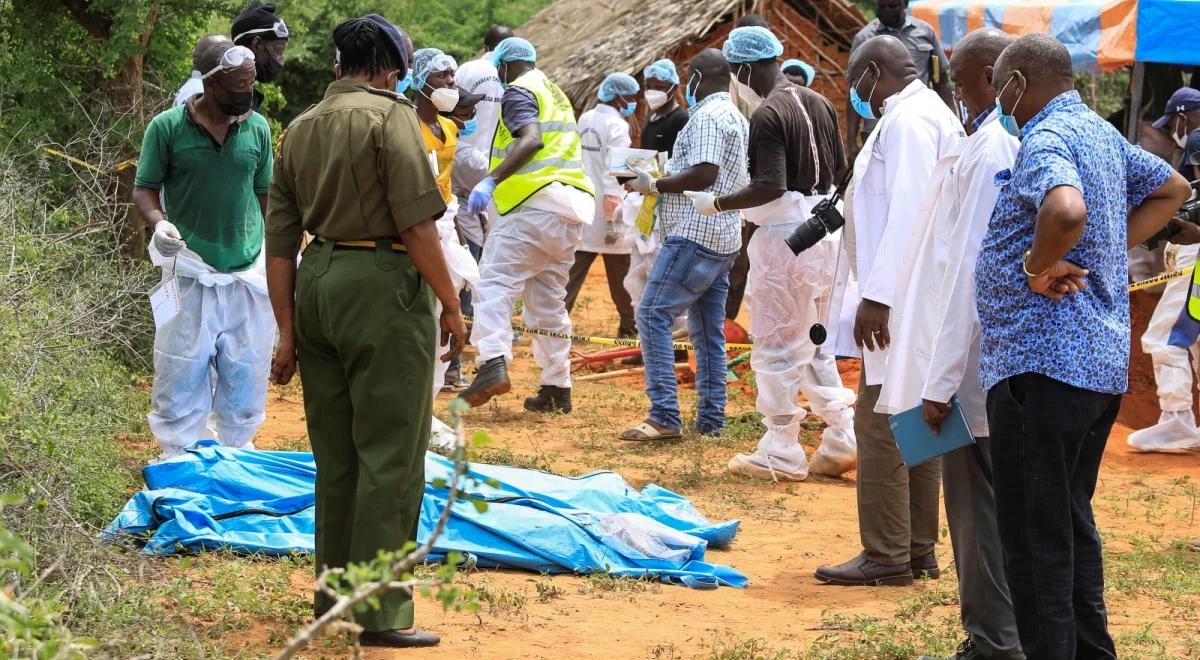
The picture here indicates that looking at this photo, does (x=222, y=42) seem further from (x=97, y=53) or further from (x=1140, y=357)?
(x=1140, y=357)

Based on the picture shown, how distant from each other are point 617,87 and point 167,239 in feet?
19.7

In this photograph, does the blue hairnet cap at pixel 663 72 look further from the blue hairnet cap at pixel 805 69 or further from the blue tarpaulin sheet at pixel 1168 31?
the blue tarpaulin sheet at pixel 1168 31

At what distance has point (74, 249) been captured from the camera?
758cm

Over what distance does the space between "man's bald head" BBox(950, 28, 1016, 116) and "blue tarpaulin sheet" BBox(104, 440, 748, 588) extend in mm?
2242

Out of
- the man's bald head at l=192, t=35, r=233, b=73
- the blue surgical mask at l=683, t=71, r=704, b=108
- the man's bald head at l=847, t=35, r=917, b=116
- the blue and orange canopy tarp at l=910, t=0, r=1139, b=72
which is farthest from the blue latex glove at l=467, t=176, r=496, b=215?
the blue and orange canopy tarp at l=910, t=0, r=1139, b=72

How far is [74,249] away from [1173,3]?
337 inches

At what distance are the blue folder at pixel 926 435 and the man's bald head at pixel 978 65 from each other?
1.03 meters

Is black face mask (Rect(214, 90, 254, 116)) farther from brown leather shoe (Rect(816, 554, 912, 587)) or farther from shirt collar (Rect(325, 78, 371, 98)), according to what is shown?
brown leather shoe (Rect(816, 554, 912, 587))

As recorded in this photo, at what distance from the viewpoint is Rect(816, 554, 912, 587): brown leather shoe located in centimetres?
568

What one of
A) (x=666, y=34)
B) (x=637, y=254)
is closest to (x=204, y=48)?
(x=637, y=254)

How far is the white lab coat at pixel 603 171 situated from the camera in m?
11.5

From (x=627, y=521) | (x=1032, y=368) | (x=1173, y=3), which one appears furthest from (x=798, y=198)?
(x=1173, y=3)

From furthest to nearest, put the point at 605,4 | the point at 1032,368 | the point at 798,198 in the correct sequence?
the point at 605,4 < the point at 798,198 < the point at 1032,368

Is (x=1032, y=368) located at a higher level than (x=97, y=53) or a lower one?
lower
